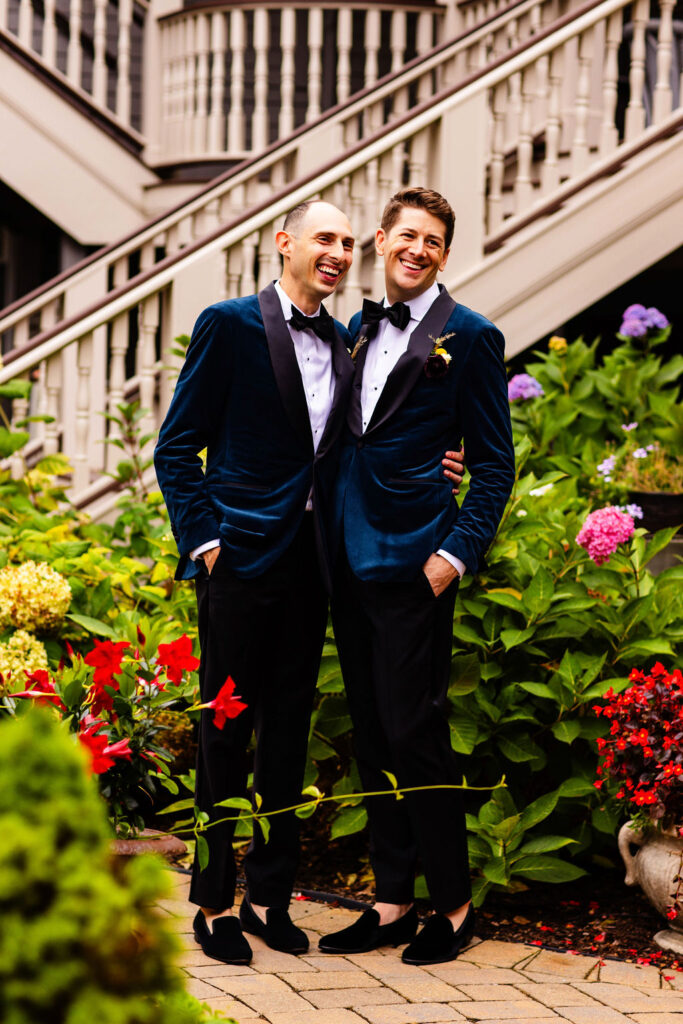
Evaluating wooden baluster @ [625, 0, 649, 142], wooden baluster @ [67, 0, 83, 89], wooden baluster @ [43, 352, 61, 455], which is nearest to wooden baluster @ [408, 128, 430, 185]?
wooden baluster @ [625, 0, 649, 142]

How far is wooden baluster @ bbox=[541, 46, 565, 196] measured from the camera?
6395 millimetres

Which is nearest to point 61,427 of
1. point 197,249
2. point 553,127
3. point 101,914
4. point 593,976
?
point 197,249

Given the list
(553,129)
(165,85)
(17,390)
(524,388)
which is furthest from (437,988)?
(165,85)

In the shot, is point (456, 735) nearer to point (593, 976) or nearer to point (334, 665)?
point (334, 665)

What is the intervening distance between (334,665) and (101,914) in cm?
265

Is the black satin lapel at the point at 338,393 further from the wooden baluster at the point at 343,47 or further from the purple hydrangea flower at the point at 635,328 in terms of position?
the wooden baluster at the point at 343,47

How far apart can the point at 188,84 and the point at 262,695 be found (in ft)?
22.6

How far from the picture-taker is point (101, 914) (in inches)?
40.3

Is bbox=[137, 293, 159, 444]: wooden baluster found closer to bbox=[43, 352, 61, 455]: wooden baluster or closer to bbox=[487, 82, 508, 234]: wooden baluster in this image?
bbox=[43, 352, 61, 455]: wooden baluster

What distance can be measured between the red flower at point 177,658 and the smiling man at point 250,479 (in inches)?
20.7

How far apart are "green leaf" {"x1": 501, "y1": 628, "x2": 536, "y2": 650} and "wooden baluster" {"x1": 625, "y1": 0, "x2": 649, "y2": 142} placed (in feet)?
12.4

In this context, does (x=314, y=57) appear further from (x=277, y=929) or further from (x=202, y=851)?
(x=202, y=851)

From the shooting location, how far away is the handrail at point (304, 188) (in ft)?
18.9

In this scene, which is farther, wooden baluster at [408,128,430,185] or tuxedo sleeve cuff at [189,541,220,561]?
wooden baluster at [408,128,430,185]
